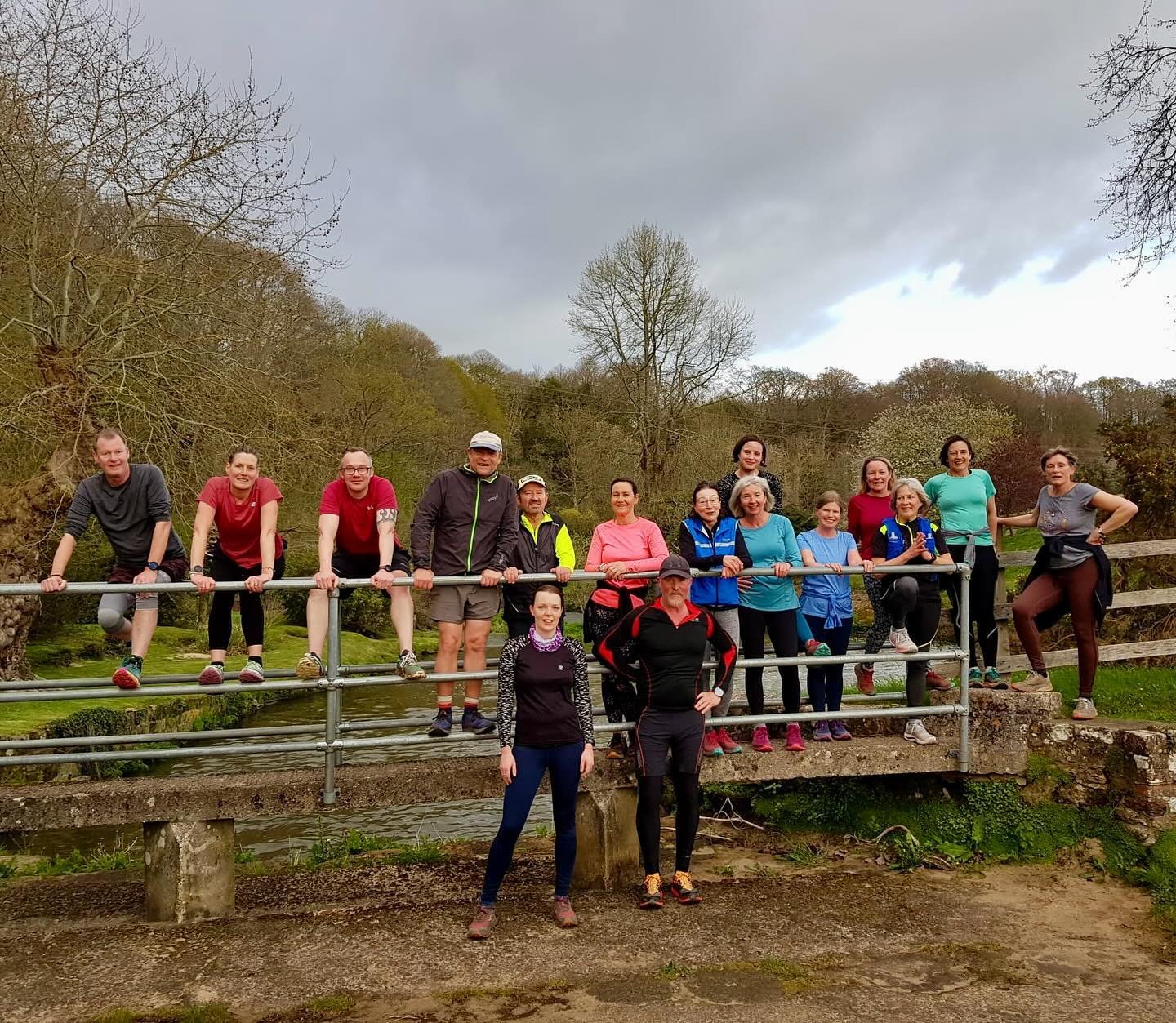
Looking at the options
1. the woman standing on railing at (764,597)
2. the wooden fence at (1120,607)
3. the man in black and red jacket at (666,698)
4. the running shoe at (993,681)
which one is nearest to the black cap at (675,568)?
the man in black and red jacket at (666,698)

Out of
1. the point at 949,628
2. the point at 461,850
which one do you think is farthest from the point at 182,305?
the point at 949,628

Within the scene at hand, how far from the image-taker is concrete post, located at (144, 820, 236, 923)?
429cm

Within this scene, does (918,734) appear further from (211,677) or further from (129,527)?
(129,527)

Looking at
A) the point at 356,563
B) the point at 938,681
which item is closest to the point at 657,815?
the point at 356,563

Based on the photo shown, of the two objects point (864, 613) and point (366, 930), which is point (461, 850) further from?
point (864, 613)

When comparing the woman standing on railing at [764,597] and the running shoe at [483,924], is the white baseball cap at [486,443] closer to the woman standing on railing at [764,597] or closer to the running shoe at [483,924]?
the woman standing on railing at [764,597]

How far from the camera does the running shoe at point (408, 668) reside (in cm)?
440

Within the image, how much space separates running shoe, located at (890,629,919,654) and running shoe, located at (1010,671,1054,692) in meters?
0.87

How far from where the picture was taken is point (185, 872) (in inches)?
169

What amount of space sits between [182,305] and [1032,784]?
12205mm

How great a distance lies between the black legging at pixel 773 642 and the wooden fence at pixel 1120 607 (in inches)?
83.7

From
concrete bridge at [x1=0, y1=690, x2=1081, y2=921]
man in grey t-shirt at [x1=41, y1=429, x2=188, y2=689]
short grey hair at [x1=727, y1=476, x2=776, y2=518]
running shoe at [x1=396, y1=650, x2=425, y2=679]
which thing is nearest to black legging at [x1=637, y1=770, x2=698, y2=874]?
concrete bridge at [x1=0, y1=690, x2=1081, y2=921]

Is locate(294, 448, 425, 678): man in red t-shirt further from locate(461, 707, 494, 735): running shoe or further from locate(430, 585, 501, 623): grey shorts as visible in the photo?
locate(461, 707, 494, 735): running shoe

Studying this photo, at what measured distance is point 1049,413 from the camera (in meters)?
42.9
